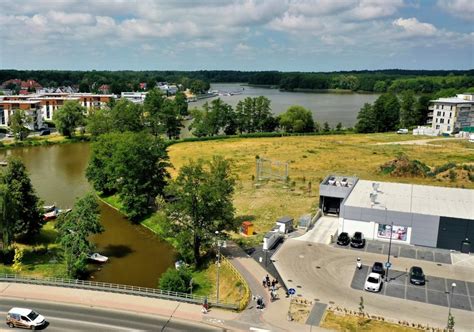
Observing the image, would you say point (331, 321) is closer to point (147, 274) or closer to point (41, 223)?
point (147, 274)

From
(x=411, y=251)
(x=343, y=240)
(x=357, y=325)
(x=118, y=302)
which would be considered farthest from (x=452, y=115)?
(x=118, y=302)

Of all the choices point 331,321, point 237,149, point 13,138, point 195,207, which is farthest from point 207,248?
point 13,138

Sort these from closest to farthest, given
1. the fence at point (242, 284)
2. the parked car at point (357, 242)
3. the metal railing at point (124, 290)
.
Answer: the fence at point (242, 284) < the metal railing at point (124, 290) < the parked car at point (357, 242)

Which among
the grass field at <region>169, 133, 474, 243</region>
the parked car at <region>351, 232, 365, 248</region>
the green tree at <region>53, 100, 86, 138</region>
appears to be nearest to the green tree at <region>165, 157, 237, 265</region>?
the grass field at <region>169, 133, 474, 243</region>

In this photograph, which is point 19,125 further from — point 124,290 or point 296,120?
point 124,290

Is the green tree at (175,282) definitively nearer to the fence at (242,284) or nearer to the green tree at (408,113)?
the fence at (242,284)

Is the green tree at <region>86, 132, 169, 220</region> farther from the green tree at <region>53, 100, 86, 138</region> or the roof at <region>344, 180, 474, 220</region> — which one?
the green tree at <region>53, 100, 86, 138</region>

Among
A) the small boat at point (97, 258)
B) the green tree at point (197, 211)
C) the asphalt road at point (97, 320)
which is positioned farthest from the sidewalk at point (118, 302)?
the green tree at point (197, 211)
